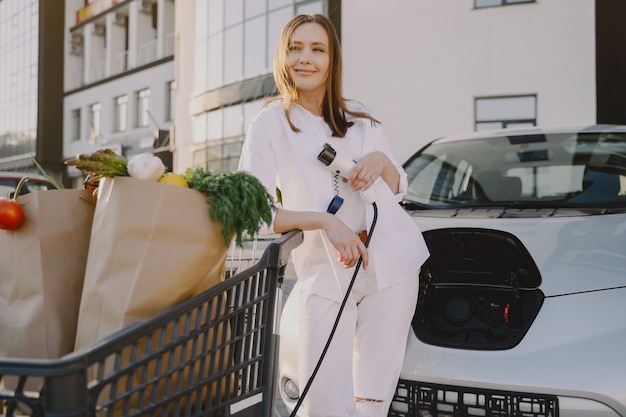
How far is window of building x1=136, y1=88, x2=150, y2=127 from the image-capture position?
31.2m

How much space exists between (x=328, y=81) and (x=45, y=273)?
1.18 metres

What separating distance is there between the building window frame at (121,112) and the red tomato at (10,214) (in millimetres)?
32618

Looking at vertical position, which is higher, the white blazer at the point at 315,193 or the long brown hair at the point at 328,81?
the long brown hair at the point at 328,81

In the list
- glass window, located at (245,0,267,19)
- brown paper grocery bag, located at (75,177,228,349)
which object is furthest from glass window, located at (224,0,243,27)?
brown paper grocery bag, located at (75,177,228,349)

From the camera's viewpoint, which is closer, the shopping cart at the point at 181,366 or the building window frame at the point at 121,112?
the shopping cart at the point at 181,366

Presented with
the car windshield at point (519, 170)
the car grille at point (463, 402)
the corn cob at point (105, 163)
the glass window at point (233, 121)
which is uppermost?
the glass window at point (233, 121)

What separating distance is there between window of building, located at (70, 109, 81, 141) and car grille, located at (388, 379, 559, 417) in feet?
129

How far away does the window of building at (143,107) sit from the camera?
31.2 metres

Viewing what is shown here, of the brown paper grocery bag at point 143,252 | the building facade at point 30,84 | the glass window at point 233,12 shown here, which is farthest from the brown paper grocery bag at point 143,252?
the building facade at point 30,84

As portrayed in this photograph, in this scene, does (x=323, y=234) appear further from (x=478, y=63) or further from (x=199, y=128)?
(x=199, y=128)

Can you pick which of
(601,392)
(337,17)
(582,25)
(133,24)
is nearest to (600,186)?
(601,392)

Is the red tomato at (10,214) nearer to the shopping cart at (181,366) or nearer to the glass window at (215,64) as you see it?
the shopping cart at (181,366)

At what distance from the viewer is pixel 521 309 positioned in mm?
2533

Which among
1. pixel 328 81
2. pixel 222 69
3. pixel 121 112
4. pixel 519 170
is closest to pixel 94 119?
pixel 121 112
